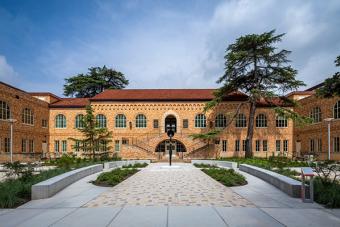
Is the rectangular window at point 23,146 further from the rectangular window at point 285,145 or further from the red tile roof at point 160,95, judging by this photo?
the rectangular window at point 285,145

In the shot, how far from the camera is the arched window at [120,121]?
1606 inches

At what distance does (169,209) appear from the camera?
8781 millimetres

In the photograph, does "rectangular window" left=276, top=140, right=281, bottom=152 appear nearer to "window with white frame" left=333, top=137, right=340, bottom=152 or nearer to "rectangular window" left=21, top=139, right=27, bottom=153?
"window with white frame" left=333, top=137, right=340, bottom=152

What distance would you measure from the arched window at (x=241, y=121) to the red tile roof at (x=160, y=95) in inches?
108

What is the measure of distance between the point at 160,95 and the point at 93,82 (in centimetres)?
3017

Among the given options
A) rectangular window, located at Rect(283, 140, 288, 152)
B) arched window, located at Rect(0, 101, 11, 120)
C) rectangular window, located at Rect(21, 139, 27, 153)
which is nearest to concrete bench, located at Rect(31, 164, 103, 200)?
arched window, located at Rect(0, 101, 11, 120)

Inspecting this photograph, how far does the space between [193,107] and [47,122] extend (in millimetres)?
20982

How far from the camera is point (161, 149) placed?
40562 millimetres

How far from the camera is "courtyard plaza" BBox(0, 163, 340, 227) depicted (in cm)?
744

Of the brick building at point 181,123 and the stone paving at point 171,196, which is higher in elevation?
the brick building at point 181,123

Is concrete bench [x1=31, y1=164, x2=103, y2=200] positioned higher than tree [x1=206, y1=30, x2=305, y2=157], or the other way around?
tree [x1=206, y1=30, x2=305, y2=157]

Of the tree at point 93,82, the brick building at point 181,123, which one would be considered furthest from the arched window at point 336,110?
the tree at point 93,82

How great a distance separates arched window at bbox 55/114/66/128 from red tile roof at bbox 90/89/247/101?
5.53m

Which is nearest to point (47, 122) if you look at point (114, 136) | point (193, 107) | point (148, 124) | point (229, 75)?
point (114, 136)
